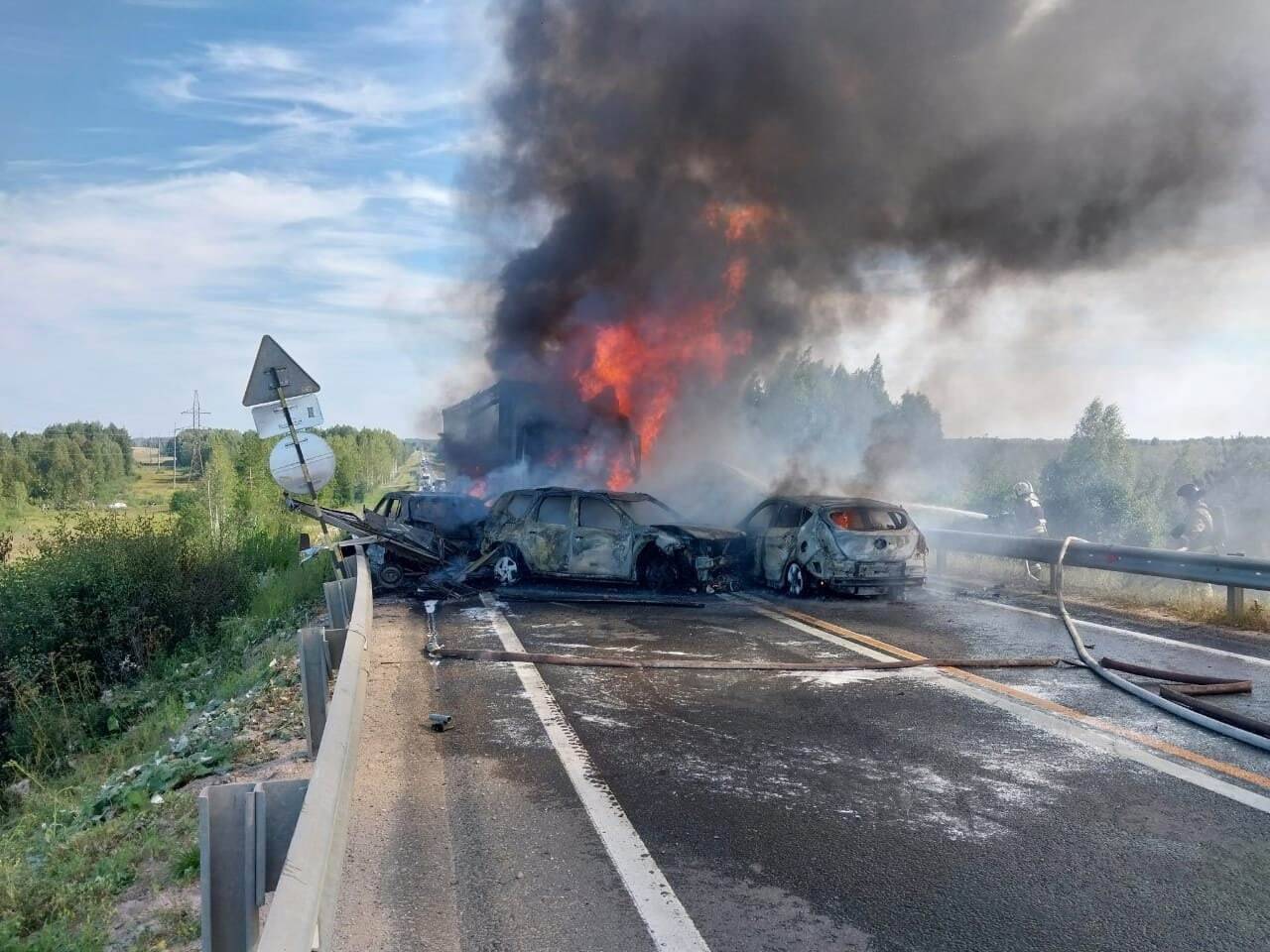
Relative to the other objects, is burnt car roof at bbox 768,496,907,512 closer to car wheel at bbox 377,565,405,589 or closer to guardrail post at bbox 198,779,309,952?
car wheel at bbox 377,565,405,589

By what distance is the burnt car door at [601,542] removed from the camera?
1390 cm

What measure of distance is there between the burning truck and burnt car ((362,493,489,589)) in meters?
5.15

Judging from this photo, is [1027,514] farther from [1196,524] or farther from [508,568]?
[508,568]

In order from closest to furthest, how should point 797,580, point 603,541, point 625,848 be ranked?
point 625,848, point 797,580, point 603,541

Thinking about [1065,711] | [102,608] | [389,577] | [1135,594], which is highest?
[1135,594]

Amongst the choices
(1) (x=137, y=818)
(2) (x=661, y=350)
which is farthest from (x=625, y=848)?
(2) (x=661, y=350)

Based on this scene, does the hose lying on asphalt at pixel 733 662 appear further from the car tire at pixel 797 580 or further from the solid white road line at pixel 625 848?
the car tire at pixel 797 580

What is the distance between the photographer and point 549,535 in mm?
14375

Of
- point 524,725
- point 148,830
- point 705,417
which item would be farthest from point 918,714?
point 705,417

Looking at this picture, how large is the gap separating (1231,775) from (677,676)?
4206mm

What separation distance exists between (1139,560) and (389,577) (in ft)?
33.8

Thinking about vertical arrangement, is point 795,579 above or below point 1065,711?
above

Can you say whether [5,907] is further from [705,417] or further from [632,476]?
[705,417]

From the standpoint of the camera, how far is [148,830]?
5414mm
